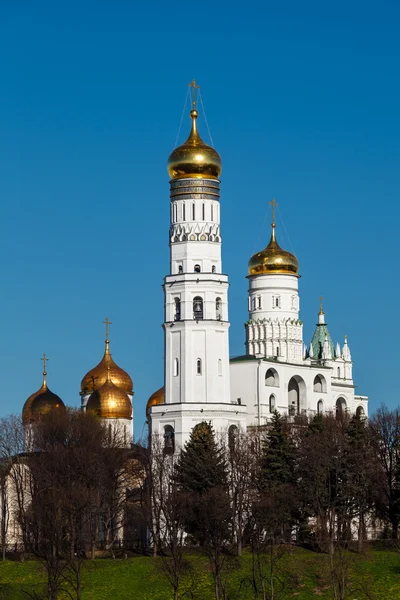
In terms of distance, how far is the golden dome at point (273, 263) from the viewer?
3521 inches

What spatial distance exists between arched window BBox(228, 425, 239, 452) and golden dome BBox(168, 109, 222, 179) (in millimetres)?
11495

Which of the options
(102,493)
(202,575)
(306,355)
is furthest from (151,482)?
(306,355)

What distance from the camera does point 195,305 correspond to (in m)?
80.7

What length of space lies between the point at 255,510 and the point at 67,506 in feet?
24.5

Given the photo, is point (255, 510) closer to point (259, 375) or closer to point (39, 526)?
point (39, 526)

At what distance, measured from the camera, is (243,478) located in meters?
72.1

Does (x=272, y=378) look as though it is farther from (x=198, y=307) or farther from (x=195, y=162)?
(x=195, y=162)

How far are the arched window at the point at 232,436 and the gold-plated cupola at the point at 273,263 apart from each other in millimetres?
12230

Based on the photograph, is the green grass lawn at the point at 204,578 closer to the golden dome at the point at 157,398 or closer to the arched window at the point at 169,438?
the arched window at the point at 169,438

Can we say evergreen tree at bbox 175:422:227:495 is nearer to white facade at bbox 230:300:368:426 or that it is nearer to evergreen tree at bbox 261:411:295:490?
evergreen tree at bbox 261:411:295:490

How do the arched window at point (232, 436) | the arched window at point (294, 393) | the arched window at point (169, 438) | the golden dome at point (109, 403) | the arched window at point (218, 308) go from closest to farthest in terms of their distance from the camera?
the arched window at point (232, 436)
the arched window at point (169, 438)
the arched window at point (218, 308)
the golden dome at point (109, 403)
the arched window at point (294, 393)

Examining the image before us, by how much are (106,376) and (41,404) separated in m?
4.10

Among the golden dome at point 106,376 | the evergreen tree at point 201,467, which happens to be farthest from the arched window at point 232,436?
the golden dome at point 106,376

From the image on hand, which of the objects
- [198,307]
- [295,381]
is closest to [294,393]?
[295,381]
